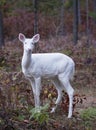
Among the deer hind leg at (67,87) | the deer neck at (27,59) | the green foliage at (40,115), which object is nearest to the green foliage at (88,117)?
the deer hind leg at (67,87)

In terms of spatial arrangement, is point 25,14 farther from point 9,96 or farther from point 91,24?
point 9,96

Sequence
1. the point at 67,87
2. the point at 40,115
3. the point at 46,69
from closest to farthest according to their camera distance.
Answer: the point at 40,115, the point at 46,69, the point at 67,87

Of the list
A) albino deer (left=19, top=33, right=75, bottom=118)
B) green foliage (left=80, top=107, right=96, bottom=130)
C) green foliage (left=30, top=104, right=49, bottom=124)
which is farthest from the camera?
albino deer (left=19, top=33, right=75, bottom=118)

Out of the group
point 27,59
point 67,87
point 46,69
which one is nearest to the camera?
point 27,59

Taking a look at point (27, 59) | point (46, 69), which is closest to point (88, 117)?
point (46, 69)

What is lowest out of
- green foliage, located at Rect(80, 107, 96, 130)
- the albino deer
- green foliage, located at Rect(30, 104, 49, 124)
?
green foliage, located at Rect(80, 107, 96, 130)

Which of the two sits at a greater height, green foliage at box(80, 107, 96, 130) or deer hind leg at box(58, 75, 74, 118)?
deer hind leg at box(58, 75, 74, 118)

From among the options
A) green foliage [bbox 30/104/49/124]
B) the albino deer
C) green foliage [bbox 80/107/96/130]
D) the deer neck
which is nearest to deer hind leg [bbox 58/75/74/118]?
the albino deer

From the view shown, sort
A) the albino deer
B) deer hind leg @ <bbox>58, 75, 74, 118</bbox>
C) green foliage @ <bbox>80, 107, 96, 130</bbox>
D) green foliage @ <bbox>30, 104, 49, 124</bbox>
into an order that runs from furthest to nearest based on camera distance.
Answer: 1. deer hind leg @ <bbox>58, 75, 74, 118</bbox>
2. the albino deer
3. green foliage @ <bbox>80, 107, 96, 130</bbox>
4. green foliage @ <bbox>30, 104, 49, 124</bbox>

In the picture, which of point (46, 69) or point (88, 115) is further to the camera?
point (88, 115)

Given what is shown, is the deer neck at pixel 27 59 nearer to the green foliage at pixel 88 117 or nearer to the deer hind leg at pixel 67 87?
the deer hind leg at pixel 67 87

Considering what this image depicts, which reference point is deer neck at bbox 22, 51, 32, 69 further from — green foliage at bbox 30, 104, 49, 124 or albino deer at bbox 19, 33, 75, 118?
green foliage at bbox 30, 104, 49, 124

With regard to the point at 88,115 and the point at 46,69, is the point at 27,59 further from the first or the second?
the point at 88,115

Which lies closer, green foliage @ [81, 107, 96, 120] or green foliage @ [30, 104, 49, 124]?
green foliage @ [30, 104, 49, 124]
